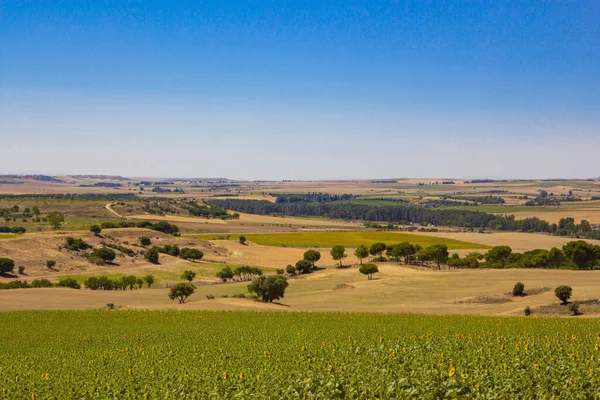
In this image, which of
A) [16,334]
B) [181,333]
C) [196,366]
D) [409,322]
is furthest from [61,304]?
[196,366]

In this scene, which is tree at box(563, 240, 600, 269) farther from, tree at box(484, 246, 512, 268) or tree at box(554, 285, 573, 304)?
tree at box(554, 285, 573, 304)

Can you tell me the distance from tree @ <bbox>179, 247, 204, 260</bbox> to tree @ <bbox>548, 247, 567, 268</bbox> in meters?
64.9

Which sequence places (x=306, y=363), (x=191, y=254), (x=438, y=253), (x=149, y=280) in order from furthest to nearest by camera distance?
(x=191, y=254)
(x=438, y=253)
(x=149, y=280)
(x=306, y=363)

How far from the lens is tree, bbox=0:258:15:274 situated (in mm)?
81000

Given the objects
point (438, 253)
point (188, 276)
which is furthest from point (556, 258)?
point (188, 276)

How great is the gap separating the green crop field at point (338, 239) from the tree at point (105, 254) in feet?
129

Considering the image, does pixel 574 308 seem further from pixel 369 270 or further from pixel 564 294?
pixel 369 270

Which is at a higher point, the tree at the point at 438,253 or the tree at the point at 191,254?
the tree at the point at 438,253

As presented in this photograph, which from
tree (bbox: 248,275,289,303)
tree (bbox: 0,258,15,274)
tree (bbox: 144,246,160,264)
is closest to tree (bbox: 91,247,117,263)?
tree (bbox: 144,246,160,264)

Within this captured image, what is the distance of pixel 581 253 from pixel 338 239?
2712 inches

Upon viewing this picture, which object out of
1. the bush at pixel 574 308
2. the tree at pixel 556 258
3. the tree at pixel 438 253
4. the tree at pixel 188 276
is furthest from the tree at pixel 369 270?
the bush at pixel 574 308

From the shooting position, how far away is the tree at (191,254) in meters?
108

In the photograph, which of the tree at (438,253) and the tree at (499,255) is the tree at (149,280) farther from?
the tree at (499,255)

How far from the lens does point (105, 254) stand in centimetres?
9744
